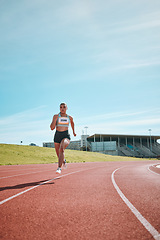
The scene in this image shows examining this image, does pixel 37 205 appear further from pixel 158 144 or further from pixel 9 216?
pixel 158 144

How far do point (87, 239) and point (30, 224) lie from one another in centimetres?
94

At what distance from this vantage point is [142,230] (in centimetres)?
250

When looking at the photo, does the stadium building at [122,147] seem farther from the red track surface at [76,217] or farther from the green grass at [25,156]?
the red track surface at [76,217]

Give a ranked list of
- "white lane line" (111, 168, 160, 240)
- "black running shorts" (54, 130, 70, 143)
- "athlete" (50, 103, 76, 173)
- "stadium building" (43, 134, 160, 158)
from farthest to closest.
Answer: "stadium building" (43, 134, 160, 158) → "black running shorts" (54, 130, 70, 143) → "athlete" (50, 103, 76, 173) → "white lane line" (111, 168, 160, 240)

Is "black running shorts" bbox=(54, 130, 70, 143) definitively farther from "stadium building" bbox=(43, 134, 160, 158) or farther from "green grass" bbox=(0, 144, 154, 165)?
"stadium building" bbox=(43, 134, 160, 158)

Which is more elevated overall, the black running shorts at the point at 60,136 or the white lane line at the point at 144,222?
the black running shorts at the point at 60,136

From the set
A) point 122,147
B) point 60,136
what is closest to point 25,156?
point 60,136

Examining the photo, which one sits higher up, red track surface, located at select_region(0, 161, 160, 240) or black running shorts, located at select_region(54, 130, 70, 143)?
black running shorts, located at select_region(54, 130, 70, 143)

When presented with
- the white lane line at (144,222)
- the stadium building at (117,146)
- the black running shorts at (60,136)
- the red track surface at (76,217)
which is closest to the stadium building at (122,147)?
the stadium building at (117,146)

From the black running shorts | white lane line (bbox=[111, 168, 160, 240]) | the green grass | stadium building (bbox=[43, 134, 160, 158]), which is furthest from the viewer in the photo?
stadium building (bbox=[43, 134, 160, 158])

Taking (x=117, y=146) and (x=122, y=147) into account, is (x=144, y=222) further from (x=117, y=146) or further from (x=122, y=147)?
(x=117, y=146)

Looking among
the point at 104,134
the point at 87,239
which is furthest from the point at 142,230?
the point at 104,134

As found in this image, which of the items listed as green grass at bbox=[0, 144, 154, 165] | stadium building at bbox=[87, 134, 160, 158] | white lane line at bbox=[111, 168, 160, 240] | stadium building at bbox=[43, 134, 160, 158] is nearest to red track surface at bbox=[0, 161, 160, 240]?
white lane line at bbox=[111, 168, 160, 240]

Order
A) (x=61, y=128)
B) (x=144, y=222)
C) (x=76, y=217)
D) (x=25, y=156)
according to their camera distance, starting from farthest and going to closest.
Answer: (x=25, y=156), (x=61, y=128), (x=76, y=217), (x=144, y=222)
